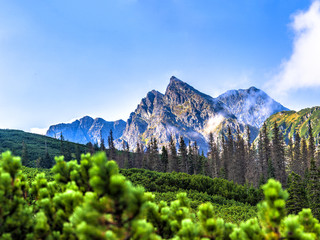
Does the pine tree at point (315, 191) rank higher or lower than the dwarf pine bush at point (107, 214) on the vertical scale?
lower

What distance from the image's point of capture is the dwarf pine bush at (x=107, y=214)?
172 centimetres

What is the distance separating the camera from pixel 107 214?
5.98ft

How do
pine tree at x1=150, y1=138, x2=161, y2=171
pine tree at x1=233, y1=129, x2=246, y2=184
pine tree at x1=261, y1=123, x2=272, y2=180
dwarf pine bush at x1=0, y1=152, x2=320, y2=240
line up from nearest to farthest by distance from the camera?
dwarf pine bush at x1=0, y1=152, x2=320, y2=240
pine tree at x1=261, y1=123, x2=272, y2=180
pine tree at x1=233, y1=129, x2=246, y2=184
pine tree at x1=150, y1=138, x2=161, y2=171

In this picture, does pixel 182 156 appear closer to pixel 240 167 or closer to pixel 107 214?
pixel 240 167

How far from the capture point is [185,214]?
2.67 meters

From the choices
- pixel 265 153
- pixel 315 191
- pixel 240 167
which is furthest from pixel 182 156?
pixel 315 191

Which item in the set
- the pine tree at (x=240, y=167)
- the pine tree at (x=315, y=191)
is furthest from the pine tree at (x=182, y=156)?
the pine tree at (x=315, y=191)

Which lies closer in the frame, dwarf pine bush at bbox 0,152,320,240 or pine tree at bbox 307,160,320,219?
dwarf pine bush at bbox 0,152,320,240

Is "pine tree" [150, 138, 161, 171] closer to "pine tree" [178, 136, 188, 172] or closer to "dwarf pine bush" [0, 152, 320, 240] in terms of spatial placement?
"pine tree" [178, 136, 188, 172]

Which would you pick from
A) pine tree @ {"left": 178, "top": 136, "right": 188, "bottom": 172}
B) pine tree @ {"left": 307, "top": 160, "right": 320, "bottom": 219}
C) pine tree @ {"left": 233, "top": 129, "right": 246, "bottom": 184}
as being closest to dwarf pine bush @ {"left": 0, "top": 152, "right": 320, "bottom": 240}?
pine tree @ {"left": 307, "top": 160, "right": 320, "bottom": 219}

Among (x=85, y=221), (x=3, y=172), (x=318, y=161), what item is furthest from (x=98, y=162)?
(x=318, y=161)

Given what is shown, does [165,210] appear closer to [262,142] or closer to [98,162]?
[98,162]

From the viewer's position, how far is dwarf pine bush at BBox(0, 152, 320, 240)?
67.8 inches

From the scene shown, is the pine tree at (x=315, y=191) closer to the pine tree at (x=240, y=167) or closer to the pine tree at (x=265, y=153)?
the pine tree at (x=265, y=153)
